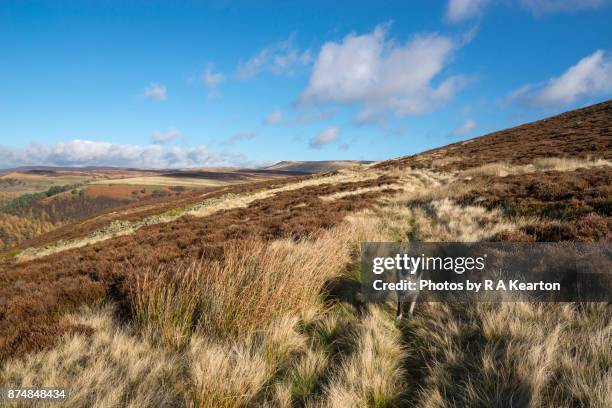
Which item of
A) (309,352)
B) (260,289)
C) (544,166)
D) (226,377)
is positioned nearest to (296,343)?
(309,352)

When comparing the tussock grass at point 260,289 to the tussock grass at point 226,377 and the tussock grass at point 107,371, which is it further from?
the tussock grass at point 107,371

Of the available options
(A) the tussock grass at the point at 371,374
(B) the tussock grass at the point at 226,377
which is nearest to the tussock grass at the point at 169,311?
(B) the tussock grass at the point at 226,377

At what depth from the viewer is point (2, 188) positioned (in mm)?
170625

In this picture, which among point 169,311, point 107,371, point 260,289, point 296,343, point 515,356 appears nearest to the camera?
point 515,356

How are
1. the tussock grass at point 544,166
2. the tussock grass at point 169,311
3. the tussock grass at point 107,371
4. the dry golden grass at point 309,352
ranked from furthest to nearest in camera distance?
1. the tussock grass at point 544,166
2. the tussock grass at point 169,311
3. the tussock grass at point 107,371
4. the dry golden grass at point 309,352

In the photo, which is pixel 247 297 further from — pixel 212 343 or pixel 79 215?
pixel 79 215

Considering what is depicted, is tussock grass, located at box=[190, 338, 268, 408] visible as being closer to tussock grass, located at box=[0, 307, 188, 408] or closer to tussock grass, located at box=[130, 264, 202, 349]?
tussock grass, located at box=[0, 307, 188, 408]

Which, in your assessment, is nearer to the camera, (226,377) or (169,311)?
(226,377)

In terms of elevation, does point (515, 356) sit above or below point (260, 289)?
above

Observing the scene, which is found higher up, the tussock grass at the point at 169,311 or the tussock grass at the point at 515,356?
the tussock grass at the point at 515,356

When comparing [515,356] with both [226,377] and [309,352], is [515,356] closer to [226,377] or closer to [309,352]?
[309,352]

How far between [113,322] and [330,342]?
2838mm

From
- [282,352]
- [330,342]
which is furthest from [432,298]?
[282,352]

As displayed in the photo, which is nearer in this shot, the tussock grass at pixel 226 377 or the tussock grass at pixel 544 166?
the tussock grass at pixel 226 377
